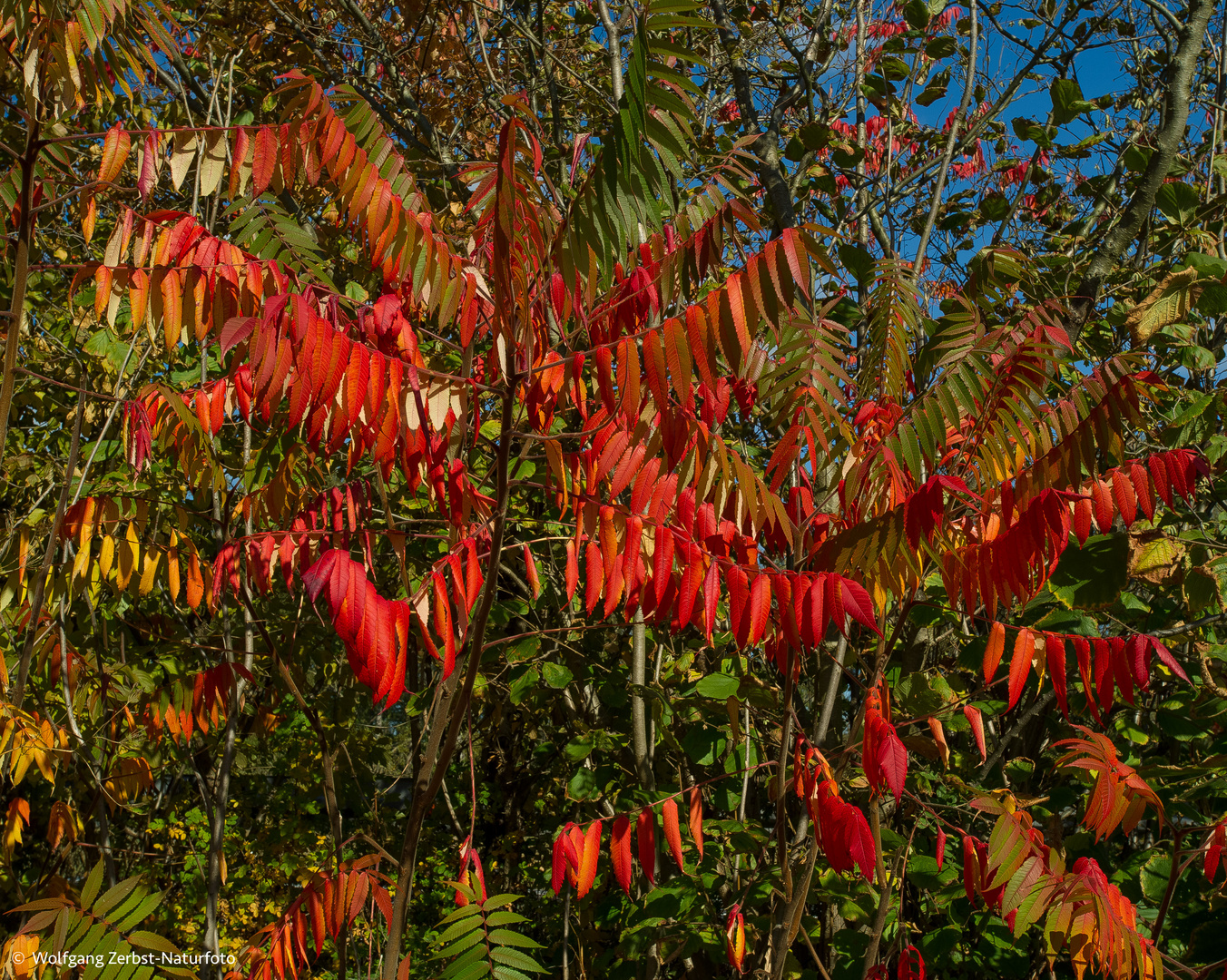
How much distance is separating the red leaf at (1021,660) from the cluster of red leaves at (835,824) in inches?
17.2

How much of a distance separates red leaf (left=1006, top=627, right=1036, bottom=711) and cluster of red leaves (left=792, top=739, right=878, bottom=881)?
438 mm

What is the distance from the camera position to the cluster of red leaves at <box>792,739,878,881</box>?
6.12ft

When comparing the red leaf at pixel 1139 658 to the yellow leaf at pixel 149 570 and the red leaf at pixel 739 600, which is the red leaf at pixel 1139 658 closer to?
the red leaf at pixel 739 600

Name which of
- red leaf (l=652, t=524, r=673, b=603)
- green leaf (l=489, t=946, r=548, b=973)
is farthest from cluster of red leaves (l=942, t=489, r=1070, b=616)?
green leaf (l=489, t=946, r=548, b=973)

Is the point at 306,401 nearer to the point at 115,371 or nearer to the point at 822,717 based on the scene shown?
the point at 822,717

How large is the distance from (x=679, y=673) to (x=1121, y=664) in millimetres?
1996

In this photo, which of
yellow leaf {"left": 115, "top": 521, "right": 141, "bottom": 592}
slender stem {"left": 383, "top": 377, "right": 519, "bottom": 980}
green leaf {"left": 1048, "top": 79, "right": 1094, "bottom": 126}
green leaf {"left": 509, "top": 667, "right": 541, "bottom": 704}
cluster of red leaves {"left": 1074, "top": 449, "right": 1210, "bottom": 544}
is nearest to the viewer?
slender stem {"left": 383, "top": 377, "right": 519, "bottom": 980}

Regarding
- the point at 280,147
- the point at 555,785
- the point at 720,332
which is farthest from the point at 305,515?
the point at 555,785

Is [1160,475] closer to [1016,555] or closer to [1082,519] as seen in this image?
[1082,519]

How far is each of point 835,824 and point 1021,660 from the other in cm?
56

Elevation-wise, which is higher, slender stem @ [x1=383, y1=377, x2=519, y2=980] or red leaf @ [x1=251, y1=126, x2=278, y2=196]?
red leaf @ [x1=251, y1=126, x2=278, y2=196]

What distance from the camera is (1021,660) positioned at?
196 cm

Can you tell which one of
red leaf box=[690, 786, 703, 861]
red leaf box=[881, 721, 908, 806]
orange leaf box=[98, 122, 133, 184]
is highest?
orange leaf box=[98, 122, 133, 184]

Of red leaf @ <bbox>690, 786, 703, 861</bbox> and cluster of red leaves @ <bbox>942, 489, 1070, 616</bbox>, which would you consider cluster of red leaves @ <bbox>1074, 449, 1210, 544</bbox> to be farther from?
red leaf @ <bbox>690, 786, 703, 861</bbox>
